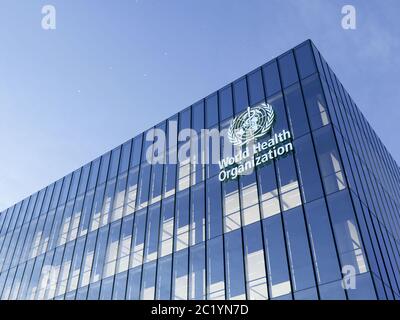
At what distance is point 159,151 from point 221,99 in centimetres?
694

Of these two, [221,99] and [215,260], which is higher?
Result: [221,99]

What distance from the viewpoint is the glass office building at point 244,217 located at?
22.7 meters

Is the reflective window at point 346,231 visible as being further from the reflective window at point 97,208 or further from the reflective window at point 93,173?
the reflective window at point 93,173

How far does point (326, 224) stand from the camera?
2300 centimetres

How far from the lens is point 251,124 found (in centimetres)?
3117

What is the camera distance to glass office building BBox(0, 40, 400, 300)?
22.7m

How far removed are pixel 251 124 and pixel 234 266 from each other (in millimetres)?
10394

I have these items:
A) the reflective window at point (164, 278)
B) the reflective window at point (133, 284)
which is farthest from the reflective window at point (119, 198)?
the reflective window at point (164, 278)

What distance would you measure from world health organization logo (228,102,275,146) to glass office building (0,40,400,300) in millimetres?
610

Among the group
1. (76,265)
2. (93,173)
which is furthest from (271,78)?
(76,265)

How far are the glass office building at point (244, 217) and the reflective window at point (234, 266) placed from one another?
69mm

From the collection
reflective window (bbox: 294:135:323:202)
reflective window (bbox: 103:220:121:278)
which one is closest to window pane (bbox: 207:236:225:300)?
reflective window (bbox: 294:135:323:202)
